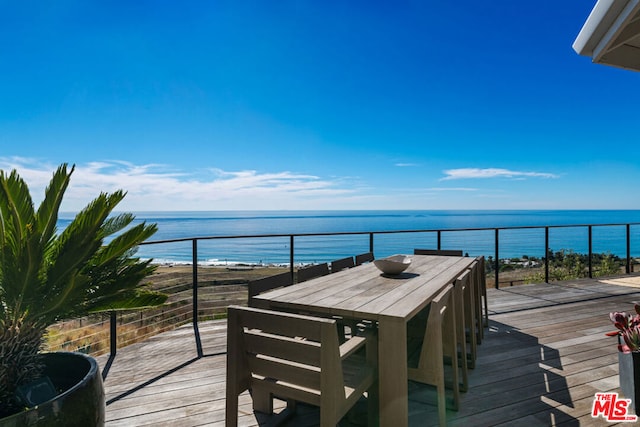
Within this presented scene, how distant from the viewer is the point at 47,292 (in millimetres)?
1271

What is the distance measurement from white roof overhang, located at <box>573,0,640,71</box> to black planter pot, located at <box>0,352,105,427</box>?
3882 mm

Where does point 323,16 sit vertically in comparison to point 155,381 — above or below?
above

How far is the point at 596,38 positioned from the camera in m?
2.79

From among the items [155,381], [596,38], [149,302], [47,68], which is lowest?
[155,381]

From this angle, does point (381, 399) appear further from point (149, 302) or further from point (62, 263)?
point (62, 263)

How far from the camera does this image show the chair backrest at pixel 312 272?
248cm

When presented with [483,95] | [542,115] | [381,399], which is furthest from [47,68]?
[542,115]

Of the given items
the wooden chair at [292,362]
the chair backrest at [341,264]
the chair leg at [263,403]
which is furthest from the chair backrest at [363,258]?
the wooden chair at [292,362]

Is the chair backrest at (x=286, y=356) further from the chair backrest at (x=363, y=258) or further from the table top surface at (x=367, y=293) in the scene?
the chair backrest at (x=363, y=258)

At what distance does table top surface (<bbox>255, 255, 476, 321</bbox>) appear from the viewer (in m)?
1.64

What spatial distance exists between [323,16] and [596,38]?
523cm

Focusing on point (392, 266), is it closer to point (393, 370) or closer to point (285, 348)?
point (393, 370)

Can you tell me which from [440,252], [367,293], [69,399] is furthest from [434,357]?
[440,252]

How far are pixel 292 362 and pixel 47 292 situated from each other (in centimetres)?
106
